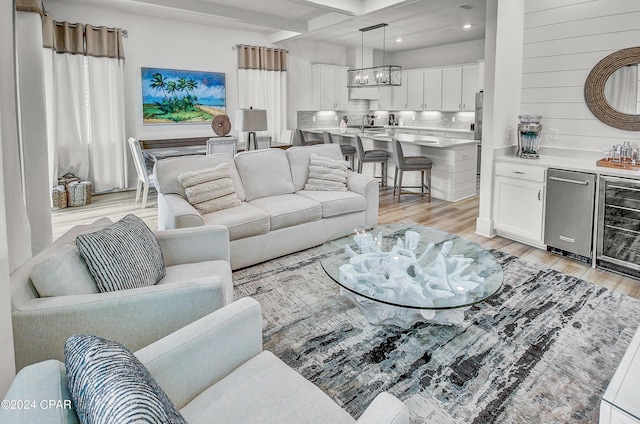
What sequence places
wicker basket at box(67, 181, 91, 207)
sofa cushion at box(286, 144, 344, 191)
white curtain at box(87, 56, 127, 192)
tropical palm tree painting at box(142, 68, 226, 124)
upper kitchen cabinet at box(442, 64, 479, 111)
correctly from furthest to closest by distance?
upper kitchen cabinet at box(442, 64, 479, 111)
tropical palm tree painting at box(142, 68, 226, 124)
white curtain at box(87, 56, 127, 192)
wicker basket at box(67, 181, 91, 207)
sofa cushion at box(286, 144, 344, 191)

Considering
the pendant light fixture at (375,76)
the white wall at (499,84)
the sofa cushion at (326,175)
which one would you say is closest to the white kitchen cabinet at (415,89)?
the pendant light fixture at (375,76)

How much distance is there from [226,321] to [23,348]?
0.80 meters

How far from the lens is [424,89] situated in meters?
9.36

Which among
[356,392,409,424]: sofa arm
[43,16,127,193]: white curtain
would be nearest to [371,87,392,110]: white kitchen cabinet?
[43,16,127,193]: white curtain

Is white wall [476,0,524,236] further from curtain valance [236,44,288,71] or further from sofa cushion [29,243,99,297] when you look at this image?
curtain valance [236,44,288,71]

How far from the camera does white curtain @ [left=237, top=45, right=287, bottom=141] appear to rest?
7.79 meters

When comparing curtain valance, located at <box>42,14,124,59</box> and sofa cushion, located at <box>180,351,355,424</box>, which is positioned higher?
curtain valance, located at <box>42,14,124,59</box>

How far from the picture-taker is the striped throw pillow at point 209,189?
3.51 meters

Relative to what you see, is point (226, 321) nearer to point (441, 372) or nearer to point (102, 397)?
point (102, 397)

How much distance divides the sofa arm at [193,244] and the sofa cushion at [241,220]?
0.74 meters

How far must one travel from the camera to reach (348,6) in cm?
601

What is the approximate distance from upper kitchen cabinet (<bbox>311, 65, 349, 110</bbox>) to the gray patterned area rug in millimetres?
6490

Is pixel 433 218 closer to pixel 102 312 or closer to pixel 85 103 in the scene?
pixel 102 312

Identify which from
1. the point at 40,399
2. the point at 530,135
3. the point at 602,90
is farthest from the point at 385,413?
the point at 602,90
